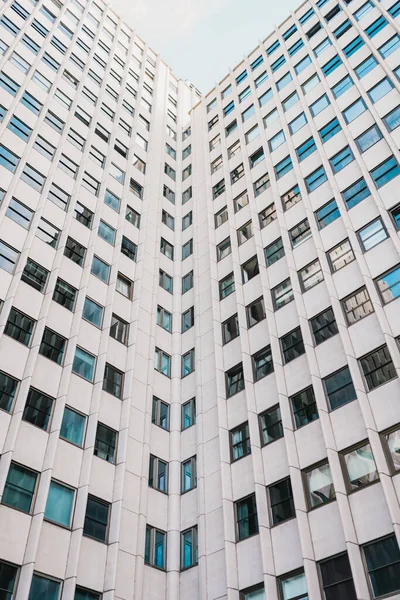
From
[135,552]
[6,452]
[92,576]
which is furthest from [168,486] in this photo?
[6,452]

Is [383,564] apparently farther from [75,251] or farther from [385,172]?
[75,251]

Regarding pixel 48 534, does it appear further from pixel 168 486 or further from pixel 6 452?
pixel 168 486

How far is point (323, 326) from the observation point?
93.2 ft

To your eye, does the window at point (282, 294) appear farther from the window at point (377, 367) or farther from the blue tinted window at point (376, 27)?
the blue tinted window at point (376, 27)

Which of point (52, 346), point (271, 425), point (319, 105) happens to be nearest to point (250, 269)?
point (271, 425)

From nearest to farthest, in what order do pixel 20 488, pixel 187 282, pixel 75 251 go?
pixel 20 488 → pixel 75 251 → pixel 187 282

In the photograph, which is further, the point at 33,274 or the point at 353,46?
the point at 353,46

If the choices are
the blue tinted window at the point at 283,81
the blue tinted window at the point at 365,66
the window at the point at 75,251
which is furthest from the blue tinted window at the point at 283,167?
the window at the point at 75,251

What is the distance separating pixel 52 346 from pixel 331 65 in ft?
93.5

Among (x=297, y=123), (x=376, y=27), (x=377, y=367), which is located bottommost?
(x=377, y=367)

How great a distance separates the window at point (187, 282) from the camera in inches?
1526

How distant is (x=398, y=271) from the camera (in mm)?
26844

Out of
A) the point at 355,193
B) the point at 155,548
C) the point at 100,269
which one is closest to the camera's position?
the point at 155,548

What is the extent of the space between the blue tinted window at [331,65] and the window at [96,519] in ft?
107
